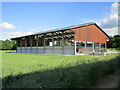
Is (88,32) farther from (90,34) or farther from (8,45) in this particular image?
(8,45)

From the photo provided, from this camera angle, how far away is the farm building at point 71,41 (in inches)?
658

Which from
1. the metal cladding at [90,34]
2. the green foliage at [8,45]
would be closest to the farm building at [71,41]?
the metal cladding at [90,34]

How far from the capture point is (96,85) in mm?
2383

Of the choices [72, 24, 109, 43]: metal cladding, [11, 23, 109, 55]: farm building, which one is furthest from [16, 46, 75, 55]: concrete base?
[72, 24, 109, 43]: metal cladding

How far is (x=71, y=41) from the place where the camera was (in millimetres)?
21266

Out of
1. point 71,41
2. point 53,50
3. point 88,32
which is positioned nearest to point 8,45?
point 53,50

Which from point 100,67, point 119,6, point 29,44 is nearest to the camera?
point 100,67

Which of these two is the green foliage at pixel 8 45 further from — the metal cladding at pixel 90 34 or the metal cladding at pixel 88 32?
the metal cladding at pixel 90 34

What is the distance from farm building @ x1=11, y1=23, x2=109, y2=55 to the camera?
16.7 m

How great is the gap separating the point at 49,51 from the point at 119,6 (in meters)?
15.6

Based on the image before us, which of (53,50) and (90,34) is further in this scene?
(90,34)

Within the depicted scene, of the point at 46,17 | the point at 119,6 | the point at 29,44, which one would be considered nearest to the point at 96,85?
the point at 119,6

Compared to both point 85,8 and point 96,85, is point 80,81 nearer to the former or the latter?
point 96,85

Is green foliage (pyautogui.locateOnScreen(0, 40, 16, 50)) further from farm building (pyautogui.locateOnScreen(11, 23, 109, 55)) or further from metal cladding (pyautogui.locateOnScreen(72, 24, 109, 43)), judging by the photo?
metal cladding (pyautogui.locateOnScreen(72, 24, 109, 43))
